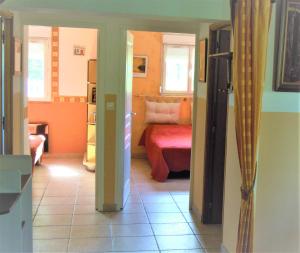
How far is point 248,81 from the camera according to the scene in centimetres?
244

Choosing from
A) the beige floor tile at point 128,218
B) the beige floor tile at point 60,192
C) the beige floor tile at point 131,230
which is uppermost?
the beige floor tile at point 60,192

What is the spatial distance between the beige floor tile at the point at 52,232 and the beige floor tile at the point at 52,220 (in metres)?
0.09

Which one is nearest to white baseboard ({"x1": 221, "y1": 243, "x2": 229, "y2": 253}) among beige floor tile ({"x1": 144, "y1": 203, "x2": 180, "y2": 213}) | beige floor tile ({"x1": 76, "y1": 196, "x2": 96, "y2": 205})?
beige floor tile ({"x1": 144, "y1": 203, "x2": 180, "y2": 213})

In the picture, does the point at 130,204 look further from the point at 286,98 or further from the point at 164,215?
the point at 286,98

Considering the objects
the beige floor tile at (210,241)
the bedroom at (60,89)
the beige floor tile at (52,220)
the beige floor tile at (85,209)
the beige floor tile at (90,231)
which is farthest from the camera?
the bedroom at (60,89)

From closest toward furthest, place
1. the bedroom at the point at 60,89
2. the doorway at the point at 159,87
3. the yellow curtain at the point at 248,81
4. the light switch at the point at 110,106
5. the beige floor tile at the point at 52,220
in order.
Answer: the yellow curtain at the point at 248,81, the beige floor tile at the point at 52,220, the light switch at the point at 110,106, the bedroom at the point at 60,89, the doorway at the point at 159,87

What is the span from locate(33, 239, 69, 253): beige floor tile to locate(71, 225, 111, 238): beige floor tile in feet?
0.50

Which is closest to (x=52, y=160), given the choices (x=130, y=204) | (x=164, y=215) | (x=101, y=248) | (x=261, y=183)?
(x=130, y=204)

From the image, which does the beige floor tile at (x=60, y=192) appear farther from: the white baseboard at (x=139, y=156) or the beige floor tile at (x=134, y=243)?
the white baseboard at (x=139, y=156)

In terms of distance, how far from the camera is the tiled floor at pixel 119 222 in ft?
10.5

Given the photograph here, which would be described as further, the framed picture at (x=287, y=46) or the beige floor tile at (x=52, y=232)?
the beige floor tile at (x=52, y=232)

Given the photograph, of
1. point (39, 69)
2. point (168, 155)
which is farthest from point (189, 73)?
point (39, 69)

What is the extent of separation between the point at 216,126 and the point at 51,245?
5.78 feet

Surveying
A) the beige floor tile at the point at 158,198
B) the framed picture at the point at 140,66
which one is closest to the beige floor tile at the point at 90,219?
the beige floor tile at the point at 158,198
